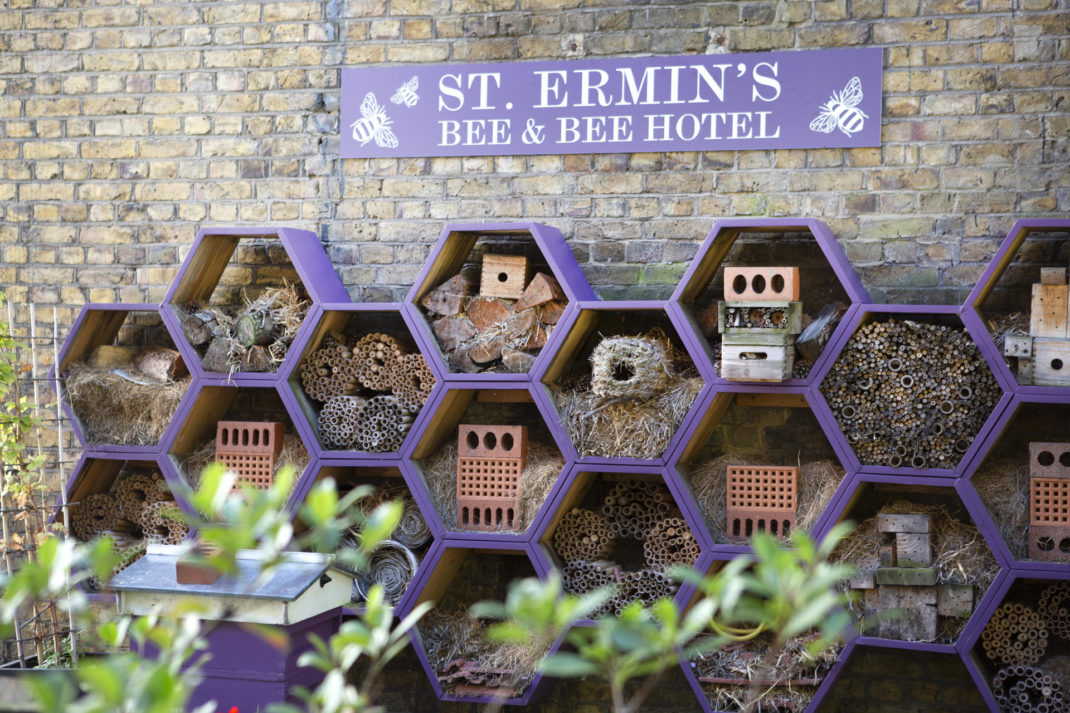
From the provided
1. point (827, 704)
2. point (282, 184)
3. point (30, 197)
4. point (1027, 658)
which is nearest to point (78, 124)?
point (30, 197)

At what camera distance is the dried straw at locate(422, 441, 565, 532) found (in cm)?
390

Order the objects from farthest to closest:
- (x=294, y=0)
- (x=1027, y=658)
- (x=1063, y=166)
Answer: (x=294, y=0)
(x=1063, y=166)
(x=1027, y=658)

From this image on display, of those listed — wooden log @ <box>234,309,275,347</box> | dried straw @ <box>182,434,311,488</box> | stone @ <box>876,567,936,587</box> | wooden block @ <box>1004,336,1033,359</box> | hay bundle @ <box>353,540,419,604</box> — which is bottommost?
hay bundle @ <box>353,540,419,604</box>

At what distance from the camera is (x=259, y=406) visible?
4.48 metres

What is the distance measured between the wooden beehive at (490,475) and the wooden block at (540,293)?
1.44 feet

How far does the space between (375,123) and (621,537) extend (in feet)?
6.06

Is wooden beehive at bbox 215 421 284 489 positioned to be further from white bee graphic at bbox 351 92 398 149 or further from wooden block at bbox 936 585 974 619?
wooden block at bbox 936 585 974 619

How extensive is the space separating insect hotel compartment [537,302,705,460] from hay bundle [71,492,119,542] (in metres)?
1.81

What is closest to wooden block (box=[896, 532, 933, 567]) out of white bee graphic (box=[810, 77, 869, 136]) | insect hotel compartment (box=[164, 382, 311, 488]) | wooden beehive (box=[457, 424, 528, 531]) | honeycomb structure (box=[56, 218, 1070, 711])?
honeycomb structure (box=[56, 218, 1070, 711])

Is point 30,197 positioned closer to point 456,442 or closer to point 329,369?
point 329,369

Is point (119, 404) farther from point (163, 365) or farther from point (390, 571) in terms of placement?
point (390, 571)

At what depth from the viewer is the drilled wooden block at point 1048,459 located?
139 inches

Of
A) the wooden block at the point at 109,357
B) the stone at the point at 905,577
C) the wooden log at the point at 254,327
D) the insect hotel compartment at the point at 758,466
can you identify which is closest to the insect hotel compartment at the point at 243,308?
the wooden log at the point at 254,327

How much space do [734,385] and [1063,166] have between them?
4.47ft
